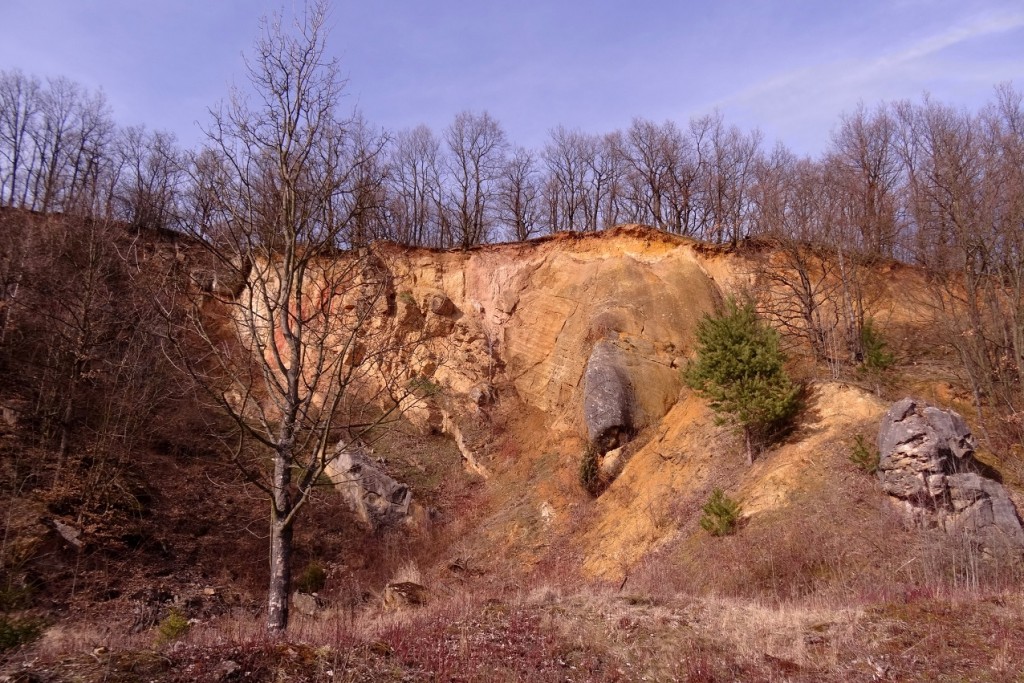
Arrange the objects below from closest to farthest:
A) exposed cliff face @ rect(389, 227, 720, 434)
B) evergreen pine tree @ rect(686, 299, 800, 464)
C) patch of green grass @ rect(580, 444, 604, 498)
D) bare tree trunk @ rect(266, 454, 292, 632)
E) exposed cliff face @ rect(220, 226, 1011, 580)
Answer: bare tree trunk @ rect(266, 454, 292, 632)
evergreen pine tree @ rect(686, 299, 800, 464)
exposed cliff face @ rect(220, 226, 1011, 580)
patch of green grass @ rect(580, 444, 604, 498)
exposed cliff face @ rect(389, 227, 720, 434)

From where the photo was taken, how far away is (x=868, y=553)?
10.4 metres

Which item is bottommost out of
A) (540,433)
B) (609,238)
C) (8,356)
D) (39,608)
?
(39,608)

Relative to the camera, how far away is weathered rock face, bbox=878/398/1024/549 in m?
10.6

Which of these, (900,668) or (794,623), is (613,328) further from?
(900,668)

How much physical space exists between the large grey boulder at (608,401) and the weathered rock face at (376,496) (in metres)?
5.75

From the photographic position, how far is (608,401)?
18516 millimetres

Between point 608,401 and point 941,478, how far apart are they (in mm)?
8664

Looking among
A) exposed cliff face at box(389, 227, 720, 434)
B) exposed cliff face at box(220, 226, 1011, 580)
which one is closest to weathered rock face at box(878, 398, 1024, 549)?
exposed cliff face at box(220, 226, 1011, 580)

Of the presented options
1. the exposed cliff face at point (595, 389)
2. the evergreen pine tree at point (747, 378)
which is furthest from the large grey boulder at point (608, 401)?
the evergreen pine tree at point (747, 378)

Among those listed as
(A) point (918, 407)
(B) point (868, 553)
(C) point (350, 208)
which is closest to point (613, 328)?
(A) point (918, 407)

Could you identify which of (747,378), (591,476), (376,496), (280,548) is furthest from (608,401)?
(280,548)

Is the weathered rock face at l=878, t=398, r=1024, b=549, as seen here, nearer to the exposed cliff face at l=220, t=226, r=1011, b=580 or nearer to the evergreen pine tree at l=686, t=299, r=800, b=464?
the exposed cliff face at l=220, t=226, r=1011, b=580

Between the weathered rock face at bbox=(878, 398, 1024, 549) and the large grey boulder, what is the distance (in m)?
7.06

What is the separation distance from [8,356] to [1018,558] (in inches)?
912
